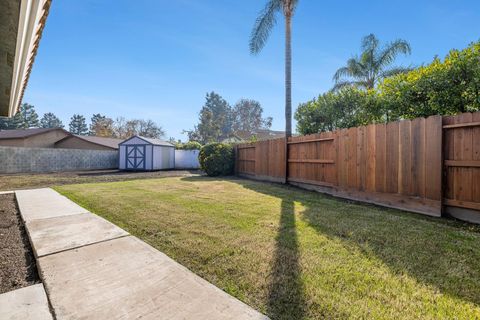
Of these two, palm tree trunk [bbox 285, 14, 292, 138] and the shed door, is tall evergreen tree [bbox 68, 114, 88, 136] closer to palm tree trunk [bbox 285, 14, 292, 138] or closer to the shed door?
the shed door

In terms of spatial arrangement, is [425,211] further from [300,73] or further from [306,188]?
[300,73]

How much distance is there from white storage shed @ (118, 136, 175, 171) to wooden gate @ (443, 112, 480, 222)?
18.2 metres

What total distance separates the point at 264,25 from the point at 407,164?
9.20m

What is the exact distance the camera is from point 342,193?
19.5 ft

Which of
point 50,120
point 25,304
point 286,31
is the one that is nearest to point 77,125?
point 50,120

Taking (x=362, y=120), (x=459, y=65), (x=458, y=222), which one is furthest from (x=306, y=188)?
(x=459, y=65)

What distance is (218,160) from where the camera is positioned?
11.9 meters

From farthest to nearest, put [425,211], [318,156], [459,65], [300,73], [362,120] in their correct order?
[300,73], [362,120], [318,156], [459,65], [425,211]

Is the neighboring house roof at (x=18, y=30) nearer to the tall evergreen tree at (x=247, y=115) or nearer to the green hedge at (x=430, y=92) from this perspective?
the green hedge at (x=430, y=92)

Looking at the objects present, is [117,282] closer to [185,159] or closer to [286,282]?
[286,282]

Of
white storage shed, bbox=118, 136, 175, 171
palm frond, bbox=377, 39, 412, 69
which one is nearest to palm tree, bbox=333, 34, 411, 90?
palm frond, bbox=377, 39, 412, 69

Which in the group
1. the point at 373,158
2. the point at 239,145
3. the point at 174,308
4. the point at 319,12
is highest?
the point at 319,12

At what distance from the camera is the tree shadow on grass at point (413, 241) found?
2.03 metres

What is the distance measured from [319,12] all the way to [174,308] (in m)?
11.0
